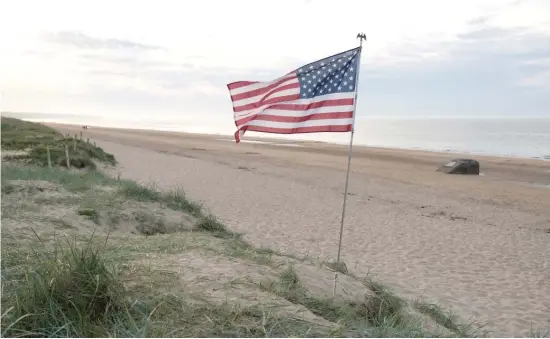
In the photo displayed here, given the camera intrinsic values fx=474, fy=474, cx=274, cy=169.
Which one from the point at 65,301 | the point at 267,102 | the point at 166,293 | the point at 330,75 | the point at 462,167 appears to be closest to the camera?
the point at 65,301

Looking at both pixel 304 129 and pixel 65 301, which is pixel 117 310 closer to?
pixel 65 301

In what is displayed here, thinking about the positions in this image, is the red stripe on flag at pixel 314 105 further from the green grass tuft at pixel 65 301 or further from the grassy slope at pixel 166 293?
the green grass tuft at pixel 65 301

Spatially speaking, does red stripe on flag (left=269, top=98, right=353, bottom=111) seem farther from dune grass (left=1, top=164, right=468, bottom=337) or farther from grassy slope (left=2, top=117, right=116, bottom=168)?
grassy slope (left=2, top=117, right=116, bottom=168)

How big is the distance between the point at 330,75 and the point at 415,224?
25.1 feet

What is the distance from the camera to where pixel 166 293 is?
154 inches

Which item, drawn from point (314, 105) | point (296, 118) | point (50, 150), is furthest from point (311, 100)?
point (50, 150)

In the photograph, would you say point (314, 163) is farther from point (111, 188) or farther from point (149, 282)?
point (149, 282)

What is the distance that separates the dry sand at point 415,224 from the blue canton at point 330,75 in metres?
3.26

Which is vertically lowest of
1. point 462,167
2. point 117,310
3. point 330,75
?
point 117,310

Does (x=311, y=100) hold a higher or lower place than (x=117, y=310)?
higher

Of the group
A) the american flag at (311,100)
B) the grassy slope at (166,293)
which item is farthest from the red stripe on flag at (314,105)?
the grassy slope at (166,293)

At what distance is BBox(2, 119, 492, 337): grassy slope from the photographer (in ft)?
11.2

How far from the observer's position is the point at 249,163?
91.0ft

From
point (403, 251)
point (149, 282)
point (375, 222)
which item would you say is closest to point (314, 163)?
point (375, 222)
